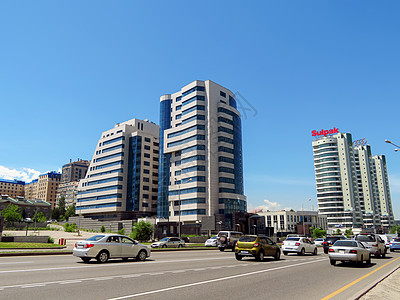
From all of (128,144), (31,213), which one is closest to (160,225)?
(128,144)

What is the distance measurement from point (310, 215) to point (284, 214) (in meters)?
11.6

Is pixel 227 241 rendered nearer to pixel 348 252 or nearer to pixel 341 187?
pixel 348 252

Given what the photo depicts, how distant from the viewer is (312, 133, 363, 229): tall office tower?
147000 millimetres

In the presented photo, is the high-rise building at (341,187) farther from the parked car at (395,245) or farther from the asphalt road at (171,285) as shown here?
the asphalt road at (171,285)

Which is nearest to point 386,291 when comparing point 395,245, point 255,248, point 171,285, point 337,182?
point 171,285

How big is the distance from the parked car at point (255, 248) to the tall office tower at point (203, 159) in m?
62.0

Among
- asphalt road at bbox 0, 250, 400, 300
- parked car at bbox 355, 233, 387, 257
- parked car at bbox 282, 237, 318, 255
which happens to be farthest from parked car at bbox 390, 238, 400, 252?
asphalt road at bbox 0, 250, 400, 300

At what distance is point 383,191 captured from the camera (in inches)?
7411

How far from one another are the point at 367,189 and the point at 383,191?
29.0 metres

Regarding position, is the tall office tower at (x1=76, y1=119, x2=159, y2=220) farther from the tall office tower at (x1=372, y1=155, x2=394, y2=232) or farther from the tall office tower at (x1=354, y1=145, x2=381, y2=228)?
the tall office tower at (x1=372, y1=155, x2=394, y2=232)

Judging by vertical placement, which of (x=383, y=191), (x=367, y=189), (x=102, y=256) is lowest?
(x=102, y=256)

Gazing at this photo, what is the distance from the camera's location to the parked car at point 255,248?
19641 millimetres

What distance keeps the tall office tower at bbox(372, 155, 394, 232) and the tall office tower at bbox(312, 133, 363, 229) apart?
146ft

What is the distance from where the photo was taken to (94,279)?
36.0ft
